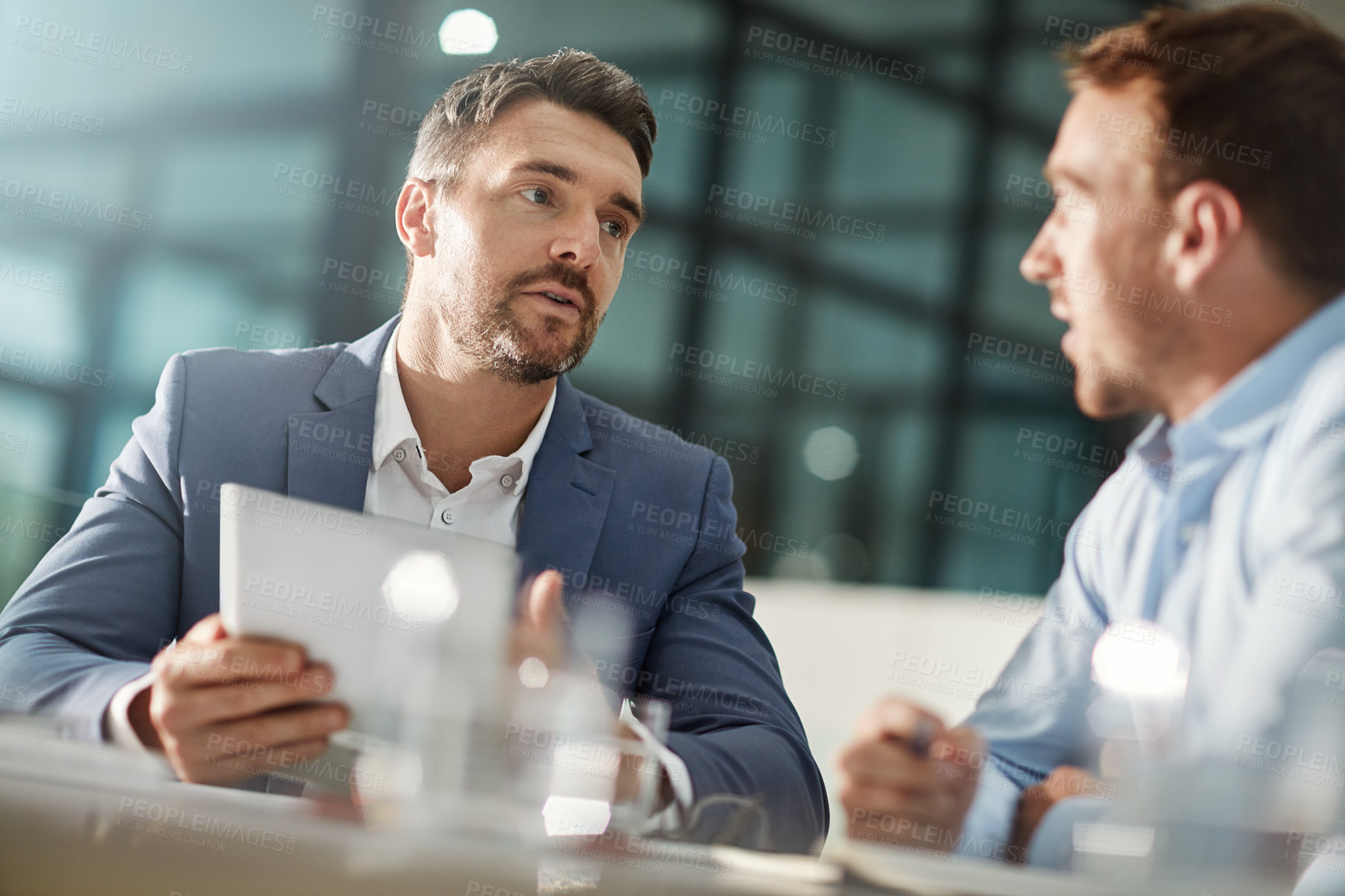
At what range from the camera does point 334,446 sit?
1.57 metres

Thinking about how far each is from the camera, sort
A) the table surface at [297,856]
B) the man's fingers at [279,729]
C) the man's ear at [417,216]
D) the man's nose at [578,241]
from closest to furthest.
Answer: the table surface at [297,856], the man's fingers at [279,729], the man's nose at [578,241], the man's ear at [417,216]

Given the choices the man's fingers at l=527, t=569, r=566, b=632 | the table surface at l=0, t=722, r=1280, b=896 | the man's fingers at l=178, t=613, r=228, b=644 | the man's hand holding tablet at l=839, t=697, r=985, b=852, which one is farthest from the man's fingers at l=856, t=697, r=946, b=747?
the man's fingers at l=178, t=613, r=228, b=644

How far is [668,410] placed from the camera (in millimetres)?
2301

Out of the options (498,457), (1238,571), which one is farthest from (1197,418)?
(498,457)

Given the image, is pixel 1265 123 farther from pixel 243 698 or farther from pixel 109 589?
pixel 109 589

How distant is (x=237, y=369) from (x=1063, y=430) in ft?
6.07

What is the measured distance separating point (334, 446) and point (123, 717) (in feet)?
1.73

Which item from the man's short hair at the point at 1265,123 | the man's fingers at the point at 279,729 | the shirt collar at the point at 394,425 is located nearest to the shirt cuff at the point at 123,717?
the man's fingers at the point at 279,729

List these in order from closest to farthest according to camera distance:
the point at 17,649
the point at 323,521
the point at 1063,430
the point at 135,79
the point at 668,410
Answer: the point at 323,521 < the point at 17,649 < the point at 135,79 < the point at 668,410 < the point at 1063,430

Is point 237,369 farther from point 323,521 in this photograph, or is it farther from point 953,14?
point 953,14

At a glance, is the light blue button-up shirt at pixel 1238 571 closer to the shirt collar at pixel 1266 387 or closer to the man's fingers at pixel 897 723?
the shirt collar at pixel 1266 387

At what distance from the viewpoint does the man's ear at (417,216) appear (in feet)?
6.18

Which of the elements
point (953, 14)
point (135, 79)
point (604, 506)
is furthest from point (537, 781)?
point (953, 14)

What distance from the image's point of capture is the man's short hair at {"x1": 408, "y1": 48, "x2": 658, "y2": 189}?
1754 millimetres
